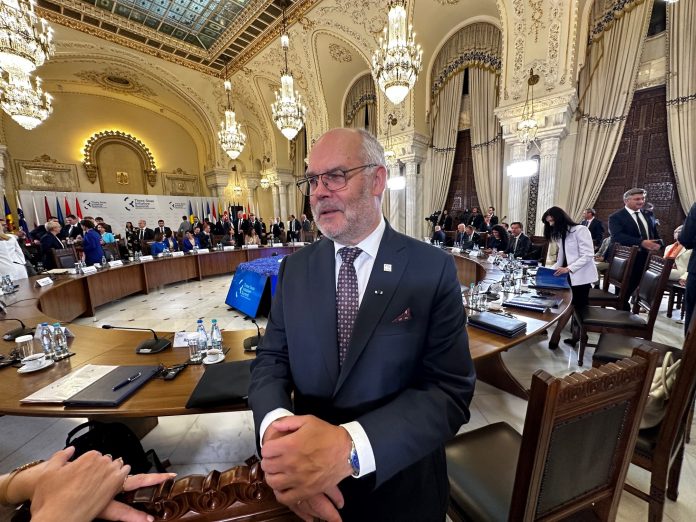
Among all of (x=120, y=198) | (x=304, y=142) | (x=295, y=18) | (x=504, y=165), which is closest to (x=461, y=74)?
(x=504, y=165)

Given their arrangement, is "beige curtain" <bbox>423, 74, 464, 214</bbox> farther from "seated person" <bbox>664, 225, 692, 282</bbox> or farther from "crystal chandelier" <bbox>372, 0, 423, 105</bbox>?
"seated person" <bbox>664, 225, 692, 282</bbox>

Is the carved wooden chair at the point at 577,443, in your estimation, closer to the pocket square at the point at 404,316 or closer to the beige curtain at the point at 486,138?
the pocket square at the point at 404,316

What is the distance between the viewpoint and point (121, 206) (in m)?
11.8

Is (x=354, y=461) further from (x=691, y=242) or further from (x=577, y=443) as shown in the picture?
(x=691, y=242)

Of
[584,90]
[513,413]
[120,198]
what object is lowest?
[513,413]

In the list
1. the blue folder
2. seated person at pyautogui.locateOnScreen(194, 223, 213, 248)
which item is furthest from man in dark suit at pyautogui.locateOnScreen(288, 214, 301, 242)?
the blue folder

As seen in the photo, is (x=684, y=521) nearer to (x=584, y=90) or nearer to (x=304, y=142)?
(x=584, y=90)

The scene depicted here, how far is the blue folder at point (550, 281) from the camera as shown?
280 centimetres

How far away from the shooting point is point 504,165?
25.7ft

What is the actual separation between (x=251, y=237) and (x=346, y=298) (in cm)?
995

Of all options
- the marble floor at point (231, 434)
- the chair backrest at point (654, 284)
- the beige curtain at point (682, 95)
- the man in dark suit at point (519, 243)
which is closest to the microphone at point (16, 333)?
the marble floor at point (231, 434)

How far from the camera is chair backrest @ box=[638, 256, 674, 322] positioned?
2.36 m

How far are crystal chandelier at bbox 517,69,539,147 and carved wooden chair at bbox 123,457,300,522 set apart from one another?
760 cm

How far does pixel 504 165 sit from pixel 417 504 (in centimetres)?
873
